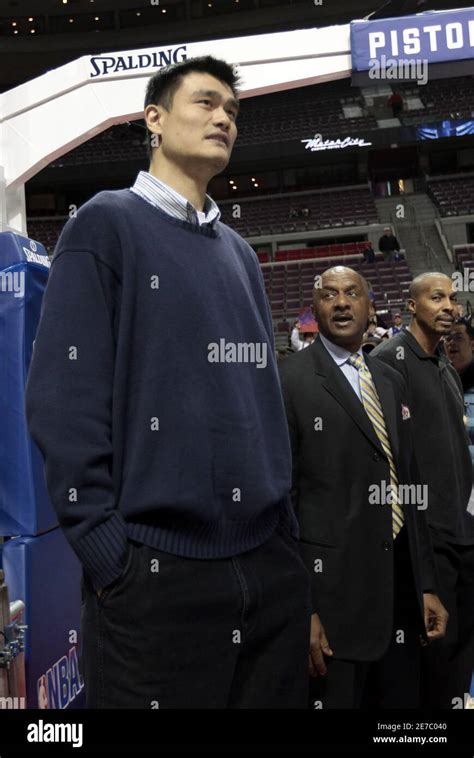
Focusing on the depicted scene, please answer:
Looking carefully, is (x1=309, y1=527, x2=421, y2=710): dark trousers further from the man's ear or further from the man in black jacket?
the man's ear

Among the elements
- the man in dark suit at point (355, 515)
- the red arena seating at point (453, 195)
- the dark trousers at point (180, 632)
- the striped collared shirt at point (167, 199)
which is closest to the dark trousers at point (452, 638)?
the man in dark suit at point (355, 515)

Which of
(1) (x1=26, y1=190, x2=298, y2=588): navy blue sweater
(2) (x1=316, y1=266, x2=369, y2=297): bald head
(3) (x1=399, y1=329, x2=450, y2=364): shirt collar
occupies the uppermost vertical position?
(2) (x1=316, y1=266, x2=369, y2=297): bald head

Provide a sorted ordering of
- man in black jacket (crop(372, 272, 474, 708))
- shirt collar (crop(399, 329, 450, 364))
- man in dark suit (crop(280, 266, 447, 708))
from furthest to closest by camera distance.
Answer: shirt collar (crop(399, 329, 450, 364)), man in black jacket (crop(372, 272, 474, 708)), man in dark suit (crop(280, 266, 447, 708))

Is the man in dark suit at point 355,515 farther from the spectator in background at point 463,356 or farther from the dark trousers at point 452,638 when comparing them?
the spectator in background at point 463,356

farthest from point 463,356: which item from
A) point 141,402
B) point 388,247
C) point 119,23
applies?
point 119,23

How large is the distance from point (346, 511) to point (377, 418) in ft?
1.12

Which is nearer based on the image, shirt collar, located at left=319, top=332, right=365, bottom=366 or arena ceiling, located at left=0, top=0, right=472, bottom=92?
shirt collar, located at left=319, top=332, right=365, bottom=366

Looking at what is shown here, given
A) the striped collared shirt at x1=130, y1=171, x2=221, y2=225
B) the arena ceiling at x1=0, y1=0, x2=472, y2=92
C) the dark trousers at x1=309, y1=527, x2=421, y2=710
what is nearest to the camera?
the striped collared shirt at x1=130, y1=171, x2=221, y2=225

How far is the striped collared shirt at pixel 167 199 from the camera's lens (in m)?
1.45

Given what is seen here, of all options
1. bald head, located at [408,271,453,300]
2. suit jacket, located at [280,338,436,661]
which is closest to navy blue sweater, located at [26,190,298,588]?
suit jacket, located at [280,338,436,661]

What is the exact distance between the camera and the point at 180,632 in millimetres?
1247

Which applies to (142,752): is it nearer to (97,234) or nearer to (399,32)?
(97,234)

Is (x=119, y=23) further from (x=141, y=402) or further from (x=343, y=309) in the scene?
(x=141, y=402)

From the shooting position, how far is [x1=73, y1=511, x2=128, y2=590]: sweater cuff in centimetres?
121
